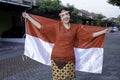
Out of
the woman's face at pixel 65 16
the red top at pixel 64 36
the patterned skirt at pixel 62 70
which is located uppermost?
the woman's face at pixel 65 16

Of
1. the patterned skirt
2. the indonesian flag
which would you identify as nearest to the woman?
the patterned skirt

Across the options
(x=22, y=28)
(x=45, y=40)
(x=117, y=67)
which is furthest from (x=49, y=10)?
(x=45, y=40)

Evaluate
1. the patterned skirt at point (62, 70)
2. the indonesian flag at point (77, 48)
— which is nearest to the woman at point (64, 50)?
the patterned skirt at point (62, 70)

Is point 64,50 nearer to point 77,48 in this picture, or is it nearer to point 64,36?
point 64,36

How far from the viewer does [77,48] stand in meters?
5.54

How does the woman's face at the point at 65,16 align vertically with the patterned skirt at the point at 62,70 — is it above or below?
above

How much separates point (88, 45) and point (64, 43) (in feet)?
2.45

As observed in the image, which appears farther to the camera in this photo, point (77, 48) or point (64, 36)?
point (77, 48)

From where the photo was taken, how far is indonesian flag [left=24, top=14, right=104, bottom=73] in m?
5.56

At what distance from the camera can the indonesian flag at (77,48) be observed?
5.56m

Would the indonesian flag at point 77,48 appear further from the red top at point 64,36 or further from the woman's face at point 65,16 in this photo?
the woman's face at point 65,16

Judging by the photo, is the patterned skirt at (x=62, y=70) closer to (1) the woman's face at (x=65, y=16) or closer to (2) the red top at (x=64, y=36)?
(2) the red top at (x=64, y=36)

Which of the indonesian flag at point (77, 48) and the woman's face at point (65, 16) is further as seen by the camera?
the indonesian flag at point (77, 48)

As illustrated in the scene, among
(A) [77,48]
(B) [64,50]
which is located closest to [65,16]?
(B) [64,50]
